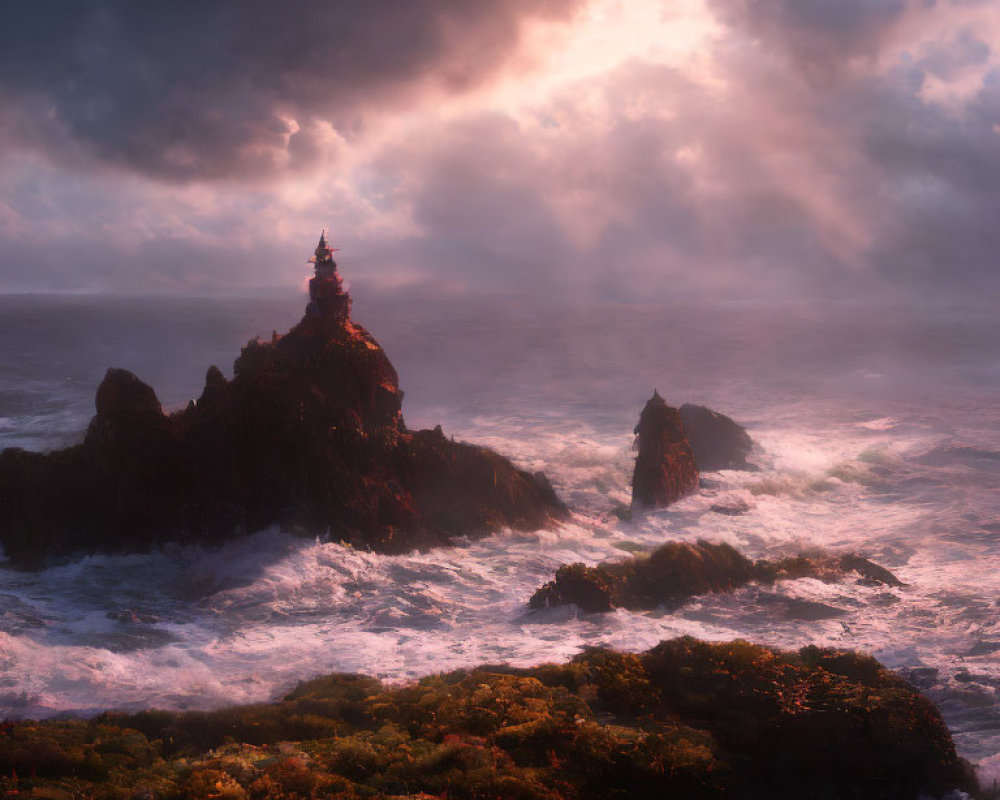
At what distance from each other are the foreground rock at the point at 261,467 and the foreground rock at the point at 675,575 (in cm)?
1100

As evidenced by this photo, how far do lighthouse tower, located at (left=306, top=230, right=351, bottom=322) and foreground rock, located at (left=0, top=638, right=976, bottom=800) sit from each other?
26550 mm

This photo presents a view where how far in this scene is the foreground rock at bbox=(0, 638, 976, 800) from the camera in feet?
57.6

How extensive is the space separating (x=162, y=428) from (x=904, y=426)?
90813mm

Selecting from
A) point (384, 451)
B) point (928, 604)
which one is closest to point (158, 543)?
point (384, 451)

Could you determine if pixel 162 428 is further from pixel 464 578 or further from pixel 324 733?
pixel 324 733

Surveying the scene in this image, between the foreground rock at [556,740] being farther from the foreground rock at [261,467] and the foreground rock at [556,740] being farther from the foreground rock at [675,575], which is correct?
the foreground rock at [261,467]

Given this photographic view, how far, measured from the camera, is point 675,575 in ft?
125

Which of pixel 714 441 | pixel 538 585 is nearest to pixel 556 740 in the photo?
pixel 538 585

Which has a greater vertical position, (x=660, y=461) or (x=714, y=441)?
(x=714, y=441)

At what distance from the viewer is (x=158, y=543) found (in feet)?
130

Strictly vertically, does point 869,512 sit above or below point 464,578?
above

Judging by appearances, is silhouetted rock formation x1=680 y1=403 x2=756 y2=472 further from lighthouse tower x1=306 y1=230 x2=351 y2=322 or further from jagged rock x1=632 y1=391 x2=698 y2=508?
lighthouse tower x1=306 y1=230 x2=351 y2=322

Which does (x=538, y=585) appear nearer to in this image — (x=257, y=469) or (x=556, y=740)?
(x=257, y=469)

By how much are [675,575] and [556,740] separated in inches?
769
